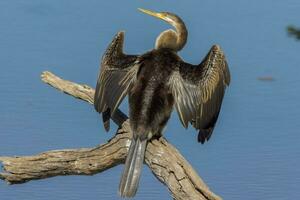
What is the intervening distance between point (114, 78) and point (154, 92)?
0.28 m

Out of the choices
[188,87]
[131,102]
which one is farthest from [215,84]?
[131,102]

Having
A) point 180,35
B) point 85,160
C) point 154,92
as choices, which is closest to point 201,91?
point 154,92

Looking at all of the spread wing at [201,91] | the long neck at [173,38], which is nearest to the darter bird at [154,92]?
the spread wing at [201,91]

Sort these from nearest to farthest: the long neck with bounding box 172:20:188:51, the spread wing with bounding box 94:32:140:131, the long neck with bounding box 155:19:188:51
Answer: the spread wing with bounding box 94:32:140:131 < the long neck with bounding box 155:19:188:51 < the long neck with bounding box 172:20:188:51

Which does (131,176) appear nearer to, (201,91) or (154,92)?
(154,92)

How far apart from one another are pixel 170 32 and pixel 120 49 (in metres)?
0.34

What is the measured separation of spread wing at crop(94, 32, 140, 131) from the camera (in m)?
4.61

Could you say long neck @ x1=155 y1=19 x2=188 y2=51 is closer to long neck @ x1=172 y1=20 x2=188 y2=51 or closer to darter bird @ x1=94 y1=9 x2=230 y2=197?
long neck @ x1=172 y1=20 x2=188 y2=51

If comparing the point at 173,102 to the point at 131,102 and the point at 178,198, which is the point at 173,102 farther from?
the point at 178,198

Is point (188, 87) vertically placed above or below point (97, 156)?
above

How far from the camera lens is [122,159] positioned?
4527 millimetres

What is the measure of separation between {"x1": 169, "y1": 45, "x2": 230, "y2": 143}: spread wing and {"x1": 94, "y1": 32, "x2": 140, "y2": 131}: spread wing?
0.71 ft

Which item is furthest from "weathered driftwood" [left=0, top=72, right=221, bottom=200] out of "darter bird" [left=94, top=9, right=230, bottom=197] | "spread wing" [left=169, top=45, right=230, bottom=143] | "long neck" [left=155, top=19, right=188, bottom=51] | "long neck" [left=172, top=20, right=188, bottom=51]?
"long neck" [left=172, top=20, right=188, bottom=51]

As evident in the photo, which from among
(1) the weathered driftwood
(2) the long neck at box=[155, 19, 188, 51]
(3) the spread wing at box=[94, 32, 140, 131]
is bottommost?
(1) the weathered driftwood
